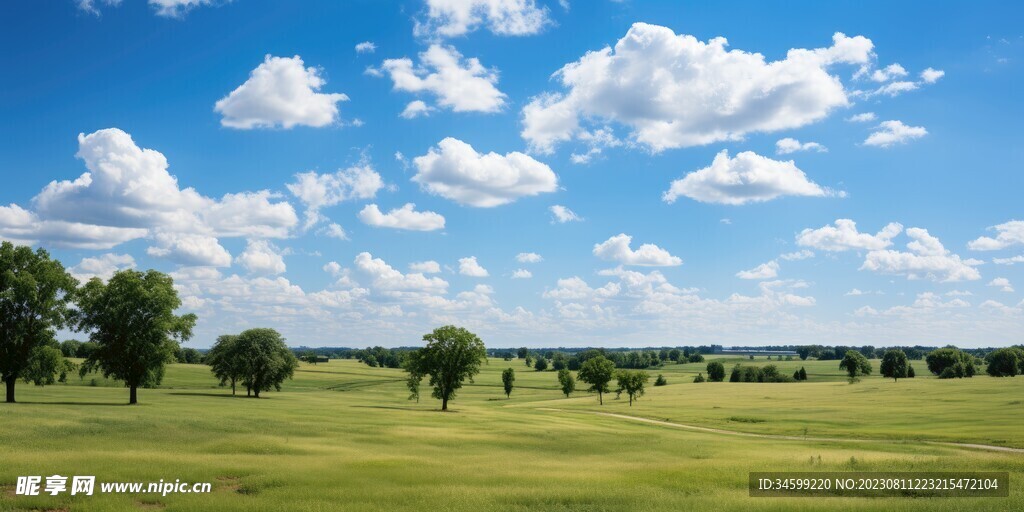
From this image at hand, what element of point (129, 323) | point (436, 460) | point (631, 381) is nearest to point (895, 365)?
point (631, 381)

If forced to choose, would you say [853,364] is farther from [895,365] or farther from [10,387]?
[10,387]

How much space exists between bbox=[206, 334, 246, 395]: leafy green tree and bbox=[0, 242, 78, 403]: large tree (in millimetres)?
35062

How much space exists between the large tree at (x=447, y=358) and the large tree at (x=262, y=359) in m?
26.7

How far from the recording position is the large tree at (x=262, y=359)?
90.4m

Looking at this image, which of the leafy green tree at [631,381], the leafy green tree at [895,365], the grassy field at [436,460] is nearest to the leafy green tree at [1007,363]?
the leafy green tree at [895,365]

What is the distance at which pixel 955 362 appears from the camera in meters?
158

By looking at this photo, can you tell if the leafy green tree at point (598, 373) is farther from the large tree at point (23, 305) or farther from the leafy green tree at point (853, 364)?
the large tree at point (23, 305)

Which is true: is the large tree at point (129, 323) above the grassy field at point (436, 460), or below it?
above

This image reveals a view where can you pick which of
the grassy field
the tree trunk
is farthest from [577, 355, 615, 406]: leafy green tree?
the tree trunk

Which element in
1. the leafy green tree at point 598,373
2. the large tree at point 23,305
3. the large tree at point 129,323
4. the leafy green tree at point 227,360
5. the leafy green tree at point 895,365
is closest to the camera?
the large tree at point 23,305

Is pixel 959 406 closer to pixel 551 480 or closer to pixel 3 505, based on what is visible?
pixel 551 480

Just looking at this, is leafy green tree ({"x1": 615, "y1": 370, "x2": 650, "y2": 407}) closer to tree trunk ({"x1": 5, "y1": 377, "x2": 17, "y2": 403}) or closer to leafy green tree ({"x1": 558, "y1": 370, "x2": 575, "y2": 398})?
leafy green tree ({"x1": 558, "y1": 370, "x2": 575, "y2": 398})

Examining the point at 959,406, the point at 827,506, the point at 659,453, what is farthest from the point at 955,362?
the point at 827,506

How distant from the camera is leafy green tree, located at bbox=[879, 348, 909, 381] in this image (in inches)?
6511
